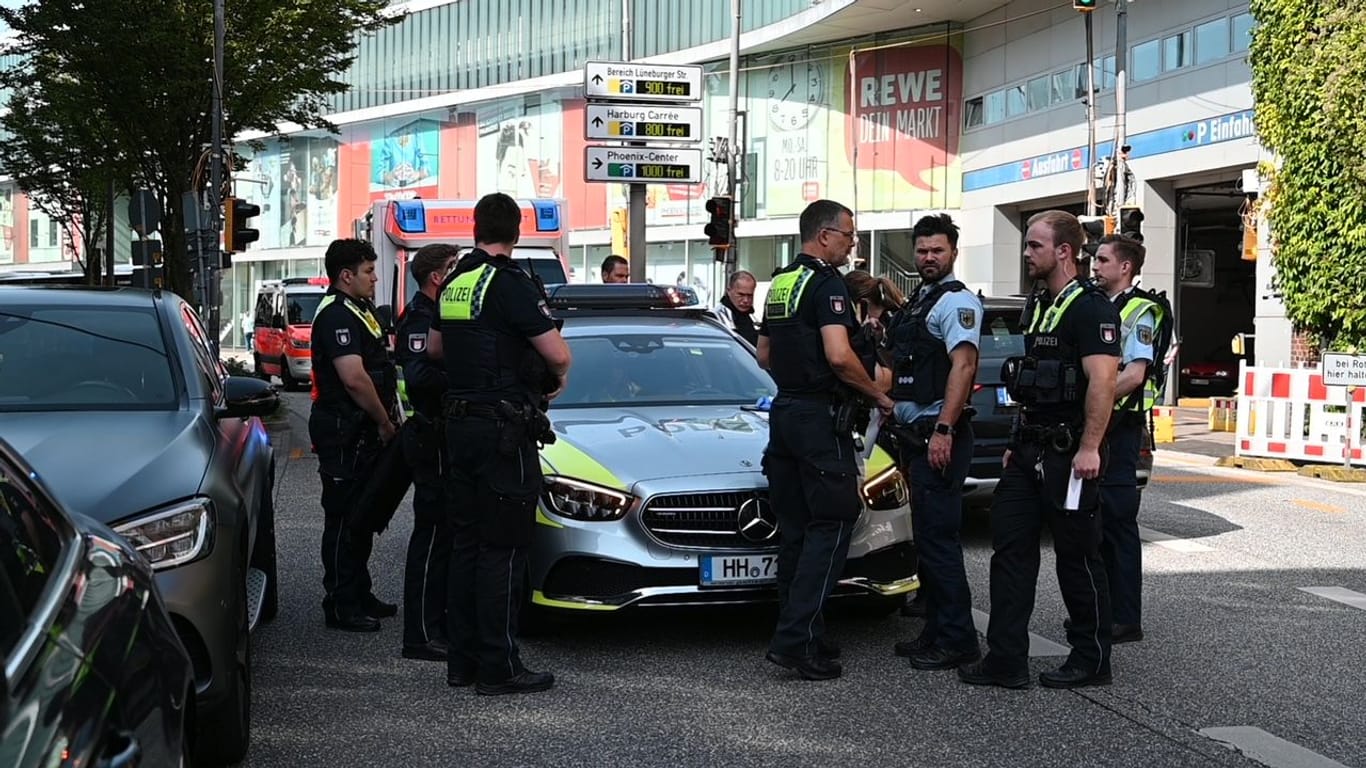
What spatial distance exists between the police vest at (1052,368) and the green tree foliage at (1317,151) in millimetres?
14820

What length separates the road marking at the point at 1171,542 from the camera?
10.1 meters

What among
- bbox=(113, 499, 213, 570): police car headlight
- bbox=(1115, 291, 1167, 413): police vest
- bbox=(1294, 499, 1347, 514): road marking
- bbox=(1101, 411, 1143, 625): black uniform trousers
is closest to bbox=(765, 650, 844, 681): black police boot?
bbox=(1101, 411, 1143, 625): black uniform trousers

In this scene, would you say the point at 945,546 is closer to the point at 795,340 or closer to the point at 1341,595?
the point at 795,340

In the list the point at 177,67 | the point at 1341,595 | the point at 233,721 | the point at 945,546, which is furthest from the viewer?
the point at 177,67

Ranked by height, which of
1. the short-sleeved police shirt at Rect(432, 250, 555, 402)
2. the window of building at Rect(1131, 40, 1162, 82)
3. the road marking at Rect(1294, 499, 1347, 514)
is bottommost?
the road marking at Rect(1294, 499, 1347, 514)

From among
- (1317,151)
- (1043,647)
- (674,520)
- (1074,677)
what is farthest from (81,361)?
(1317,151)

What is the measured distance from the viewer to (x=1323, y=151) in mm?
20891

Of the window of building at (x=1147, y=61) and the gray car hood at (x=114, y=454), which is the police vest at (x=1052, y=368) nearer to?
the gray car hood at (x=114, y=454)

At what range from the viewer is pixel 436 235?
18641mm

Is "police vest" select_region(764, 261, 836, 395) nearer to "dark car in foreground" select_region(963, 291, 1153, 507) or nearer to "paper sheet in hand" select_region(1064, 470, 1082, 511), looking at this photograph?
"paper sheet in hand" select_region(1064, 470, 1082, 511)

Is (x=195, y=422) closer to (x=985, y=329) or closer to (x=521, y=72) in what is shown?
(x=985, y=329)

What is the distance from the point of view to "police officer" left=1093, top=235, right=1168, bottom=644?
696 cm

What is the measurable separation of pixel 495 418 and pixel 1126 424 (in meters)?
2.87

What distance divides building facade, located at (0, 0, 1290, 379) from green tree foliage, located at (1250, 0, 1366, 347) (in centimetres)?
256
